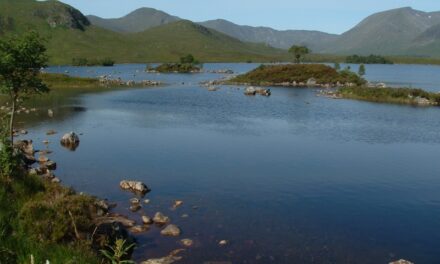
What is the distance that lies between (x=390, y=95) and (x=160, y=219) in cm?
12124

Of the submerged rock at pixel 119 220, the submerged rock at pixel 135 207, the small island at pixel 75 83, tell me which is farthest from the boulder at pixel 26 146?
the small island at pixel 75 83

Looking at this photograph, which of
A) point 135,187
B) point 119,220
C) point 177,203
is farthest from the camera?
point 135,187

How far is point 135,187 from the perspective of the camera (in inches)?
1849

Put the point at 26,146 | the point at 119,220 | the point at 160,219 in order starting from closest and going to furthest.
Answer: the point at 119,220, the point at 160,219, the point at 26,146

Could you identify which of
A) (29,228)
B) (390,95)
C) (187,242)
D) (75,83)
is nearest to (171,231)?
(187,242)

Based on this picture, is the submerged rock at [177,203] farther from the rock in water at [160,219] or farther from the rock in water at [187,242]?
the rock in water at [187,242]

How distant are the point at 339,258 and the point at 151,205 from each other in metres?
18.1

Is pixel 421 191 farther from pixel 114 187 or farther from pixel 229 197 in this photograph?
pixel 114 187

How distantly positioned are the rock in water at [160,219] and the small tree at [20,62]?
24.2m

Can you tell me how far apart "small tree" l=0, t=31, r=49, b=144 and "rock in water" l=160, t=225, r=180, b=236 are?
26651 mm

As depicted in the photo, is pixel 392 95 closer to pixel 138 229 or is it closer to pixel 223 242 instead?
pixel 223 242

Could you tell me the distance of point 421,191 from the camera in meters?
49.1

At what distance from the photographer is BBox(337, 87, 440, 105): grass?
136 meters

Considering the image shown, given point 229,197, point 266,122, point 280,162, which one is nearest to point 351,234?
point 229,197
